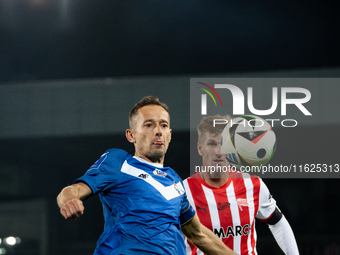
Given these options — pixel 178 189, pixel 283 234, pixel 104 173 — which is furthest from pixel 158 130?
pixel 283 234

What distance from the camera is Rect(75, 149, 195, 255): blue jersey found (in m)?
1.80

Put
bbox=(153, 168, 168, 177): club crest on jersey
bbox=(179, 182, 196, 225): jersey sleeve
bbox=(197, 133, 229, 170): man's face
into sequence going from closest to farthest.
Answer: bbox=(153, 168, 168, 177): club crest on jersey → bbox=(179, 182, 196, 225): jersey sleeve → bbox=(197, 133, 229, 170): man's face

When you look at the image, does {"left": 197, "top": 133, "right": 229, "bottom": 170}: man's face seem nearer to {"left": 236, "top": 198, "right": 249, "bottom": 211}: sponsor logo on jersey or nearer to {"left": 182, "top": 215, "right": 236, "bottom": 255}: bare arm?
{"left": 236, "top": 198, "right": 249, "bottom": 211}: sponsor logo on jersey

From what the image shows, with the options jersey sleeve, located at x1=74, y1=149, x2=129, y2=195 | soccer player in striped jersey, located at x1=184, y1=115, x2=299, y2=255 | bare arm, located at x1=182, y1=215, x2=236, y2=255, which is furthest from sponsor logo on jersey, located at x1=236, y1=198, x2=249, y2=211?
jersey sleeve, located at x1=74, y1=149, x2=129, y2=195

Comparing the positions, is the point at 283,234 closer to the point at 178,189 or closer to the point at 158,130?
the point at 178,189

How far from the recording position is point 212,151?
10.1ft

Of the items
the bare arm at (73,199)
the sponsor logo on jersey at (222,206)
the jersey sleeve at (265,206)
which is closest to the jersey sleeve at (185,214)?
the bare arm at (73,199)

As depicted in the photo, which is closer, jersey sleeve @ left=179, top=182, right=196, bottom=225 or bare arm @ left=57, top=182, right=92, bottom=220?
bare arm @ left=57, top=182, right=92, bottom=220

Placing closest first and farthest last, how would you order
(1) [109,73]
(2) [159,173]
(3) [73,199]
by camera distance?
(3) [73,199] → (2) [159,173] → (1) [109,73]

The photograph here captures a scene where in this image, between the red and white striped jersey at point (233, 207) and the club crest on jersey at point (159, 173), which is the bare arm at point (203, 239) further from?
the red and white striped jersey at point (233, 207)

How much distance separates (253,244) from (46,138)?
209 inches

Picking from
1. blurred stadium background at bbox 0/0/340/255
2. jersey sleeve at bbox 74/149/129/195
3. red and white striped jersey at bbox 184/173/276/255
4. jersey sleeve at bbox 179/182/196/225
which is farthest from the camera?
blurred stadium background at bbox 0/0/340/255

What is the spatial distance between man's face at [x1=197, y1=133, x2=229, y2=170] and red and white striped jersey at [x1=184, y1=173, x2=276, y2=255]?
193mm

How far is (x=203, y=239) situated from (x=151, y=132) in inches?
29.4
